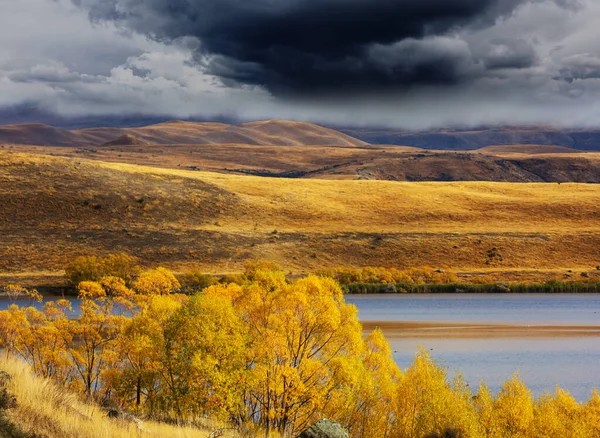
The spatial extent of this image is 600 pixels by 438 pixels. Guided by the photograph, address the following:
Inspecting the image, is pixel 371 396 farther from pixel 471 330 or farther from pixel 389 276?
pixel 389 276

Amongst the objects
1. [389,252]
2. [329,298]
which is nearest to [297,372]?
[329,298]

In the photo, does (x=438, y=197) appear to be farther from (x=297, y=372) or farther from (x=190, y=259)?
(x=297, y=372)

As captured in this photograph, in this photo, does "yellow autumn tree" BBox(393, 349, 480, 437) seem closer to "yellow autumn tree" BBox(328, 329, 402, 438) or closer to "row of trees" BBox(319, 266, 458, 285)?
"yellow autumn tree" BBox(328, 329, 402, 438)

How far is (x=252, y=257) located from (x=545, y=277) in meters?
42.6

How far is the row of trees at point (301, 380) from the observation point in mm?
28250

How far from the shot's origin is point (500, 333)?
58.3m

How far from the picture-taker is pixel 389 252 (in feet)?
362

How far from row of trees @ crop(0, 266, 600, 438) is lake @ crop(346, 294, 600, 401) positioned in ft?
26.5

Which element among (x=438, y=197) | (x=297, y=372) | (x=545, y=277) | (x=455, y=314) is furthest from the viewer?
(x=438, y=197)

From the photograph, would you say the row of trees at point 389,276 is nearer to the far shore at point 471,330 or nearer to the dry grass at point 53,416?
the far shore at point 471,330

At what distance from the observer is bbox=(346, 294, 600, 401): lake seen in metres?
41.7

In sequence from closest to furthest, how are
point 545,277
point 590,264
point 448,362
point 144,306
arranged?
point 144,306
point 448,362
point 545,277
point 590,264

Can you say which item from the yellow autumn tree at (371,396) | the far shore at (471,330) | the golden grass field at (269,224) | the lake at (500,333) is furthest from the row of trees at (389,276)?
the yellow autumn tree at (371,396)

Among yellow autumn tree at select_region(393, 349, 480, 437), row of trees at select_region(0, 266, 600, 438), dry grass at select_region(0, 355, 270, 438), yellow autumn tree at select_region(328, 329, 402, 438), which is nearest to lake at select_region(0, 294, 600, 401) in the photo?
yellow autumn tree at select_region(393, 349, 480, 437)
